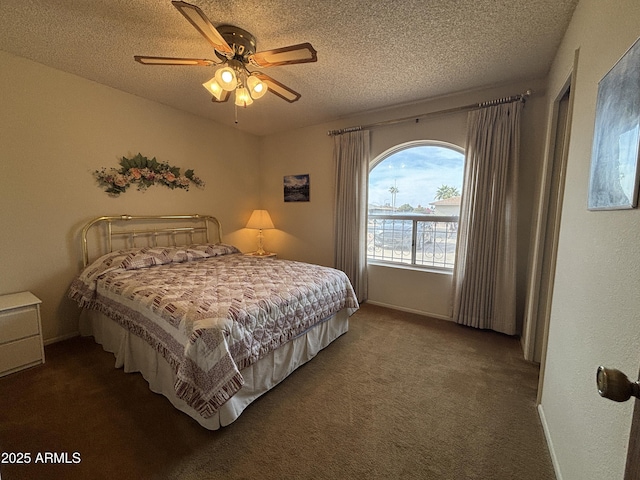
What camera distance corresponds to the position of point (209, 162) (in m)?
3.86

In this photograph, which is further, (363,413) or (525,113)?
(525,113)

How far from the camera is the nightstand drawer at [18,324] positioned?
80.5 inches

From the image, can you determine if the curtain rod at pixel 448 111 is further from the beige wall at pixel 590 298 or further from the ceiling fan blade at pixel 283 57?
the ceiling fan blade at pixel 283 57

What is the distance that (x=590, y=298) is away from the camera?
112 cm

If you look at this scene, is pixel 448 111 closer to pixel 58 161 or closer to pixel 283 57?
pixel 283 57

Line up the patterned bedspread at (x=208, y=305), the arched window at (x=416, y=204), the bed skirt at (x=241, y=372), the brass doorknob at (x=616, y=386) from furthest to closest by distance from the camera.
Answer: the arched window at (x=416, y=204) → the bed skirt at (x=241, y=372) → the patterned bedspread at (x=208, y=305) → the brass doorknob at (x=616, y=386)

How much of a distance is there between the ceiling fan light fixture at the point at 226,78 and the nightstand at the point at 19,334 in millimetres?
2340

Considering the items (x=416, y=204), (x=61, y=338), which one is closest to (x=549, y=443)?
(x=416, y=204)

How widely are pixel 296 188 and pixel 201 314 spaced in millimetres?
3013

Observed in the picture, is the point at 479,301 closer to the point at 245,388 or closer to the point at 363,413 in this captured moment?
the point at 363,413

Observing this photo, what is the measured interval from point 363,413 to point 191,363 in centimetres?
114

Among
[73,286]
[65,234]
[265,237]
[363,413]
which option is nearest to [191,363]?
[363,413]

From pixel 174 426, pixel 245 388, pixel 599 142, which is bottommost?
pixel 174 426

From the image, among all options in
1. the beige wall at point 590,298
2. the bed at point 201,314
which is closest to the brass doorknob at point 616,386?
the beige wall at point 590,298
